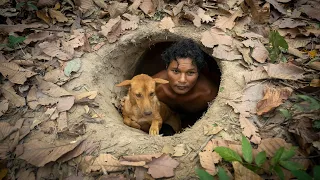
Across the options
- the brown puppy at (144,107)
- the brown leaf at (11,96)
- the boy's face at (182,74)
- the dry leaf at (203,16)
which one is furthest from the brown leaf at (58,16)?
the dry leaf at (203,16)

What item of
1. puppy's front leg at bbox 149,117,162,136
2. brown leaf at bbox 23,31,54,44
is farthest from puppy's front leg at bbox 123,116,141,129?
brown leaf at bbox 23,31,54,44

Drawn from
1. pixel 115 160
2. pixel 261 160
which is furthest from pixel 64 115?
pixel 261 160

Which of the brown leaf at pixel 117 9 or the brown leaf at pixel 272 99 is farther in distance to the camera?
the brown leaf at pixel 117 9

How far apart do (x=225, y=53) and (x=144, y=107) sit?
4.37 ft

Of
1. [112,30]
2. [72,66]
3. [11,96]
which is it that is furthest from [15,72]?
[112,30]

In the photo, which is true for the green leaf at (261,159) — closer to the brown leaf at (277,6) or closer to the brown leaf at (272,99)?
the brown leaf at (272,99)

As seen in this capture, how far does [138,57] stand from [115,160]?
249 centimetres

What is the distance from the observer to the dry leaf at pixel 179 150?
2.88 m

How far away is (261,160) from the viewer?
2344 millimetres

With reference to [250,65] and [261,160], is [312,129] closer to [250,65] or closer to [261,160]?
[261,160]

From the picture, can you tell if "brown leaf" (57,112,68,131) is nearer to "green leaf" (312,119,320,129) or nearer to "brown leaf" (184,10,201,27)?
"brown leaf" (184,10,201,27)

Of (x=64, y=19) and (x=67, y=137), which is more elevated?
(x=64, y=19)

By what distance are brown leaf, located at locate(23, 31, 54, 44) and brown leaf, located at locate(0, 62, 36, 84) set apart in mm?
509

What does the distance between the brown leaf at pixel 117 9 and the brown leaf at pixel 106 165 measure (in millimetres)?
2444
